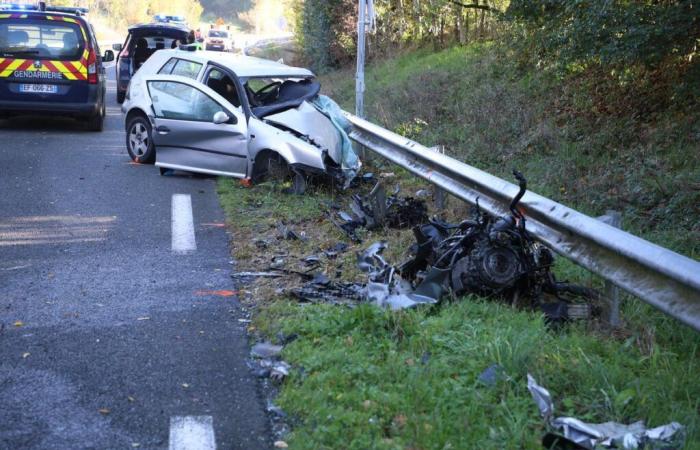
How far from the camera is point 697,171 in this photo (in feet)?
28.2

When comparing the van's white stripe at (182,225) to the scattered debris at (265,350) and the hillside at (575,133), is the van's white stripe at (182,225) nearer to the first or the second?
the scattered debris at (265,350)

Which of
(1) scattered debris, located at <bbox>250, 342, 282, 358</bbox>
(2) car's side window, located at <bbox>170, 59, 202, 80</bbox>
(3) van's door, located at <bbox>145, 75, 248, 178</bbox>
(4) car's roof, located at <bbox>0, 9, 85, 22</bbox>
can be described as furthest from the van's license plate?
(1) scattered debris, located at <bbox>250, 342, 282, 358</bbox>

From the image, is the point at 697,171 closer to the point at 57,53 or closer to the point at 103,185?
the point at 103,185

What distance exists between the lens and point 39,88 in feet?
49.6

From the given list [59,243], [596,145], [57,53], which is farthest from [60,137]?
[596,145]

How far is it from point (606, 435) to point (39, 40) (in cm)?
1358

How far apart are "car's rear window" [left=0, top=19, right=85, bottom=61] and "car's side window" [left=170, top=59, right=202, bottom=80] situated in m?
3.68

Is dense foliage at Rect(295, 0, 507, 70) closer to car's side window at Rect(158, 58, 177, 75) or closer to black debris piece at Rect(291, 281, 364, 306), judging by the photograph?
car's side window at Rect(158, 58, 177, 75)

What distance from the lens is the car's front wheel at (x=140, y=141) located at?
12281 millimetres

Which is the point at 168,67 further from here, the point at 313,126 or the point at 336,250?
the point at 336,250

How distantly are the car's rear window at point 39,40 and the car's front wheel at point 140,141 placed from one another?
3692 millimetres

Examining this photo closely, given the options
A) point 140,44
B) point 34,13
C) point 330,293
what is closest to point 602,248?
point 330,293

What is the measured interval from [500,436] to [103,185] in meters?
7.93

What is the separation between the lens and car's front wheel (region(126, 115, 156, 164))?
12.3 m
